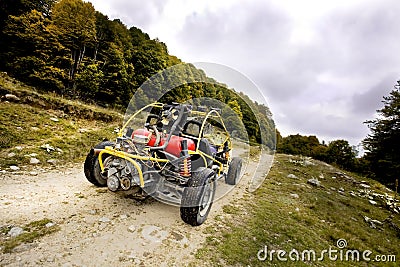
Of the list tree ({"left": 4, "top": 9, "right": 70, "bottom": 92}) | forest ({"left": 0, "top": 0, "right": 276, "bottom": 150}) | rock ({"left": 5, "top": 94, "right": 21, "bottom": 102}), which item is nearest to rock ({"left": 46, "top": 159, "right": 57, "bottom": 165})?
forest ({"left": 0, "top": 0, "right": 276, "bottom": 150})

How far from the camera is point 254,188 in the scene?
7914mm

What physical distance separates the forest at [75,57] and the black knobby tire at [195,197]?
466 centimetres

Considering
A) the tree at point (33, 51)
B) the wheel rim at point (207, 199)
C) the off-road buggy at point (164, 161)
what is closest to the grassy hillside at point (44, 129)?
the tree at point (33, 51)

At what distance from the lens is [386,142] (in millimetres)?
18016

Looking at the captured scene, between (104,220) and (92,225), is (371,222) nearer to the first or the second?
(104,220)

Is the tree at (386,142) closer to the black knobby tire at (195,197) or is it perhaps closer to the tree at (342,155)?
the tree at (342,155)

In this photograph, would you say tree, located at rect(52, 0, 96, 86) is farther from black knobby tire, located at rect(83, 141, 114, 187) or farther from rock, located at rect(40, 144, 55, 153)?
black knobby tire, located at rect(83, 141, 114, 187)

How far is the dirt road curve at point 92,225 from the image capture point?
310cm

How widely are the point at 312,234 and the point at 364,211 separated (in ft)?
14.1

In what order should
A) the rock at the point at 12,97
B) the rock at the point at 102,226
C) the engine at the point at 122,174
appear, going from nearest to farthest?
1. the rock at the point at 102,226
2. the engine at the point at 122,174
3. the rock at the point at 12,97

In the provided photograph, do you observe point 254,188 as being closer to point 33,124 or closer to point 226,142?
point 226,142

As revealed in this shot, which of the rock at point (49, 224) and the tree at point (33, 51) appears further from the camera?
the tree at point (33, 51)

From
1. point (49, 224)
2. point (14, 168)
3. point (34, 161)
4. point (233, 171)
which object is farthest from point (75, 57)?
point (49, 224)

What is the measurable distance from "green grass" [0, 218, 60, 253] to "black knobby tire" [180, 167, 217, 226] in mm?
2064
